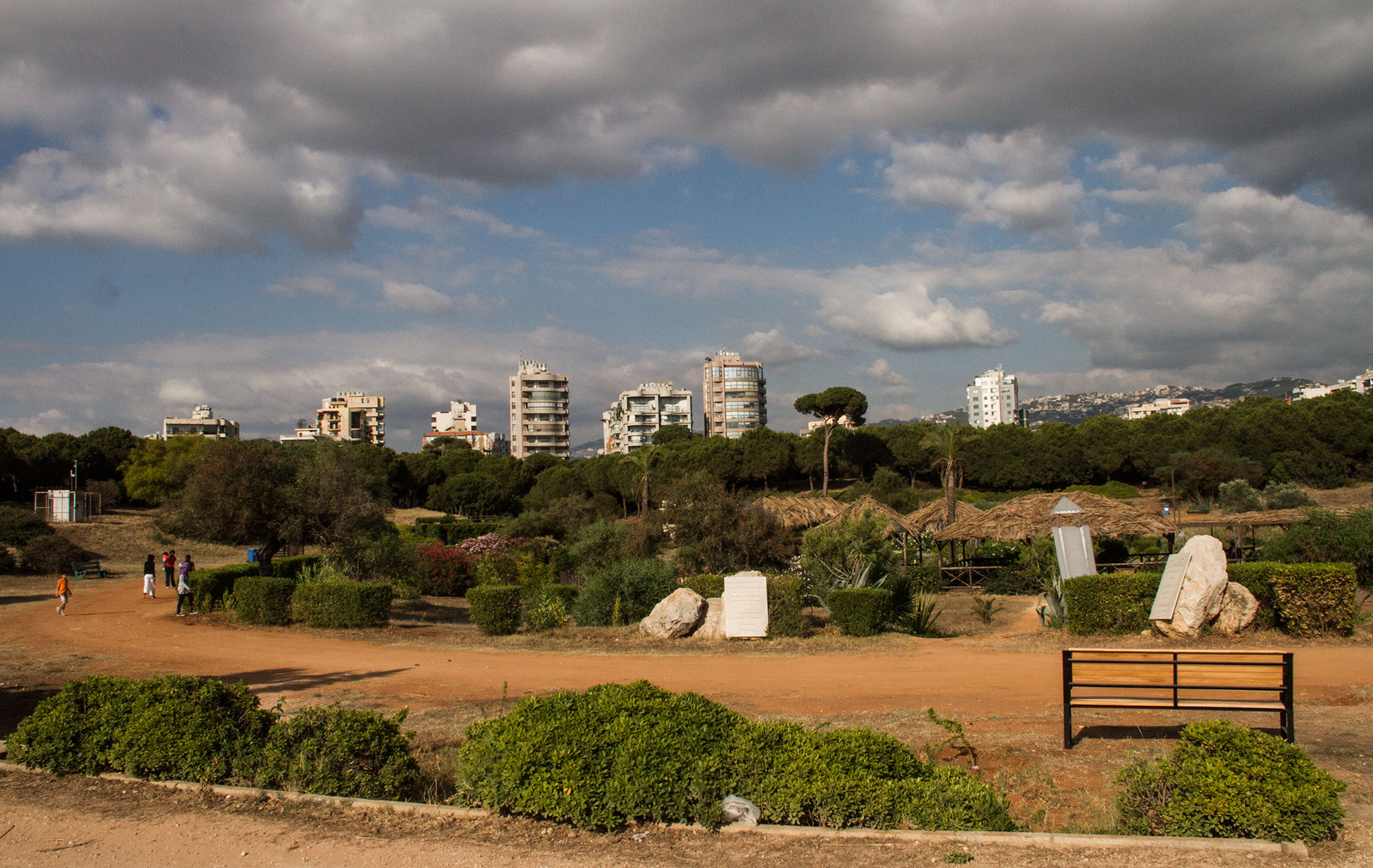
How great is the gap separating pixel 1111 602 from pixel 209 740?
13051 millimetres

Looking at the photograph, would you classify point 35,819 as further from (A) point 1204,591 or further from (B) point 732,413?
(B) point 732,413

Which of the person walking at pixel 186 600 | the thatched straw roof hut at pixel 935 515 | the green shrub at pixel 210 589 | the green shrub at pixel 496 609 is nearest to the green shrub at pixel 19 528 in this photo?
the person walking at pixel 186 600

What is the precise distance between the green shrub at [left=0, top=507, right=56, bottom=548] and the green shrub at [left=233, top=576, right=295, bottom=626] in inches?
856

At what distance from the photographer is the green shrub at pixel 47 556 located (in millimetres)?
32219

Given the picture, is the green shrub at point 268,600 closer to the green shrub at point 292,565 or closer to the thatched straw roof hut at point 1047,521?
the green shrub at point 292,565

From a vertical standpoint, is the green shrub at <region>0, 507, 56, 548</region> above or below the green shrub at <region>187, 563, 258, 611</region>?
above

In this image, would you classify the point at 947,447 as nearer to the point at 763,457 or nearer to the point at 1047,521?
the point at 763,457

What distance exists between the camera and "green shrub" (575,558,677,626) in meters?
16.8

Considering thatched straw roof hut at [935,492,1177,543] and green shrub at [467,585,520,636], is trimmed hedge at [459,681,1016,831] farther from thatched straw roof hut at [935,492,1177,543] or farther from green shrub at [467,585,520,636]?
thatched straw roof hut at [935,492,1177,543]

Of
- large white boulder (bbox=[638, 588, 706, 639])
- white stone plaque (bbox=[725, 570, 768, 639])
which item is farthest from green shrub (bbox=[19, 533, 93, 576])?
white stone plaque (bbox=[725, 570, 768, 639])

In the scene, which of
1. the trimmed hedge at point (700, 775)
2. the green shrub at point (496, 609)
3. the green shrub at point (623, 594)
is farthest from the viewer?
the green shrub at point (623, 594)

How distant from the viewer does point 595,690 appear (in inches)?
242

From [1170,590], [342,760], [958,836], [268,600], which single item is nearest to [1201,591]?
[1170,590]

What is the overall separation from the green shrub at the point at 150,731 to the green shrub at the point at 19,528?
110 ft
